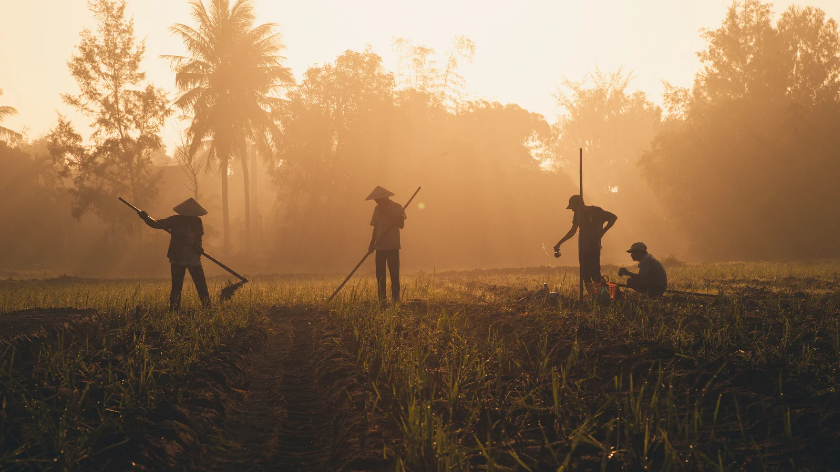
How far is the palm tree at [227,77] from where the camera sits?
101 ft

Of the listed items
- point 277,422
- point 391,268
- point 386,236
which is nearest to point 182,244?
point 386,236

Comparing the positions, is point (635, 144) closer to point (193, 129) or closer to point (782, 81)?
point (782, 81)

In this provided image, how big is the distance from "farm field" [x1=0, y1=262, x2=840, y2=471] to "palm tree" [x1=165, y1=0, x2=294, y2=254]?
967 inches

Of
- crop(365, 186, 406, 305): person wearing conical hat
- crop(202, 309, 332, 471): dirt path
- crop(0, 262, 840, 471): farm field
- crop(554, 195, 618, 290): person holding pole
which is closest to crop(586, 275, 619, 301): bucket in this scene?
crop(554, 195, 618, 290): person holding pole

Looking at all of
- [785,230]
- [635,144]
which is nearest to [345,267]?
[785,230]

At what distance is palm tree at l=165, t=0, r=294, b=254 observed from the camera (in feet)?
101

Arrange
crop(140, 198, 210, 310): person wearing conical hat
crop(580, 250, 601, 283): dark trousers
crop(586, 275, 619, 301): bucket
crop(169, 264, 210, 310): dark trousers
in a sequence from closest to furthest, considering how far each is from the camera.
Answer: crop(586, 275, 619, 301): bucket < crop(169, 264, 210, 310): dark trousers < crop(140, 198, 210, 310): person wearing conical hat < crop(580, 250, 601, 283): dark trousers

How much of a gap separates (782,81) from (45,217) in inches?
1874

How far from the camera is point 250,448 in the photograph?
12.9 feet

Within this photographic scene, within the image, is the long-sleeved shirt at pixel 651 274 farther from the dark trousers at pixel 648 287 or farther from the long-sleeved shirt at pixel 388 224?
the long-sleeved shirt at pixel 388 224

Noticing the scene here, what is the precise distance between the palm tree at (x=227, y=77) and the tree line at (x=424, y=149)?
71mm

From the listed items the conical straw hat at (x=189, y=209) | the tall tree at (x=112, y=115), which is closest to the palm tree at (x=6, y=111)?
the tall tree at (x=112, y=115)

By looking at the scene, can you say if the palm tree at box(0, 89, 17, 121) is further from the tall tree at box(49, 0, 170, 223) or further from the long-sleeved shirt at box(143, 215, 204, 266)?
the long-sleeved shirt at box(143, 215, 204, 266)

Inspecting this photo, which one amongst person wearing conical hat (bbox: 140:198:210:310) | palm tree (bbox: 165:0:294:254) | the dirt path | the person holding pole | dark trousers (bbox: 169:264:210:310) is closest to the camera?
the dirt path
